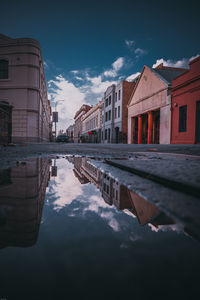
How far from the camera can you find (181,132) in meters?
13.0

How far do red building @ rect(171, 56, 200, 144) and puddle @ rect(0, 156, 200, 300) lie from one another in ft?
41.0

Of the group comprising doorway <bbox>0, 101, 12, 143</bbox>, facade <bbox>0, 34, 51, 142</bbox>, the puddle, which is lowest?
the puddle

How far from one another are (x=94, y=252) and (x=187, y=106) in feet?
45.7

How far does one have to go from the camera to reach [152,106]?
56.6ft

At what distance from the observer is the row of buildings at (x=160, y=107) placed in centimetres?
1188

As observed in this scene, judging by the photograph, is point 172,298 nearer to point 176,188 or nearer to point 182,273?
point 182,273

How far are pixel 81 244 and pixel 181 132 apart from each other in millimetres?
14036

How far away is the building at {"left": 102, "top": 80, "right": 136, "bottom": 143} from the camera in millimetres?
→ 25391

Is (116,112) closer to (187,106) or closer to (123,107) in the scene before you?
(123,107)

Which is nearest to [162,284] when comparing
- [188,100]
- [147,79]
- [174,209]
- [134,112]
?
[174,209]

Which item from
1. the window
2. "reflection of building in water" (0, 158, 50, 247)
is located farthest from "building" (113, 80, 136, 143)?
"reflection of building in water" (0, 158, 50, 247)

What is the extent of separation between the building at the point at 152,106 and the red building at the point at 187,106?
853mm

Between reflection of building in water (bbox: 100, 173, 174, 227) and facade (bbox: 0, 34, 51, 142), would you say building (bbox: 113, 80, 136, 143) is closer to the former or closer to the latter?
facade (bbox: 0, 34, 51, 142)

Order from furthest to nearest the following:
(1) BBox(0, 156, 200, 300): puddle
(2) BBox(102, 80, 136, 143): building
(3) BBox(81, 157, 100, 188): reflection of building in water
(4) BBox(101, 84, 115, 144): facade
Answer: (4) BBox(101, 84, 115, 144): facade, (2) BBox(102, 80, 136, 143): building, (3) BBox(81, 157, 100, 188): reflection of building in water, (1) BBox(0, 156, 200, 300): puddle
